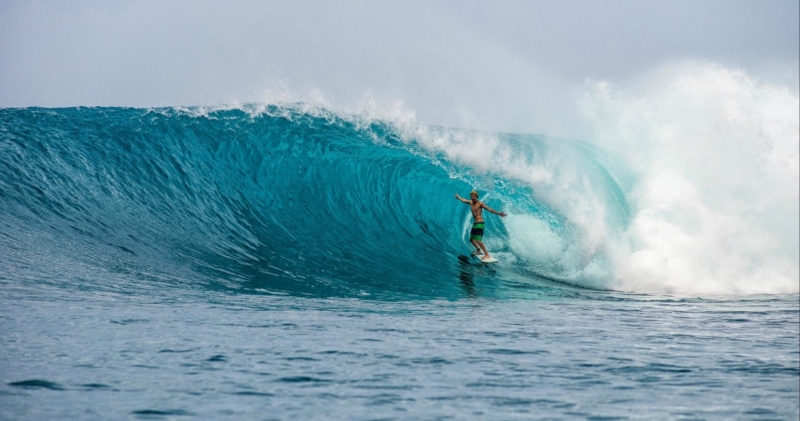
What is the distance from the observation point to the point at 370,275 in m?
10.2

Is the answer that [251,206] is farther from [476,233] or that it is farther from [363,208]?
[476,233]

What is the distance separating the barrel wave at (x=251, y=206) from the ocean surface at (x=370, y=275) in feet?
0.18

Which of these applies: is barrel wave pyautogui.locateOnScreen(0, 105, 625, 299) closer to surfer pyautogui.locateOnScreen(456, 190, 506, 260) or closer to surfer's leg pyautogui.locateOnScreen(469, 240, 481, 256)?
surfer's leg pyautogui.locateOnScreen(469, 240, 481, 256)

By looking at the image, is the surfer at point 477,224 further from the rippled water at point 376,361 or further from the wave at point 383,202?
the rippled water at point 376,361

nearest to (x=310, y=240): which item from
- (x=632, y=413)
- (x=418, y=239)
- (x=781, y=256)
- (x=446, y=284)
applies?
(x=418, y=239)

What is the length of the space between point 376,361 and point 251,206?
26.9 feet

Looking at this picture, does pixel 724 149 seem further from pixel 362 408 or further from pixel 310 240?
pixel 362 408

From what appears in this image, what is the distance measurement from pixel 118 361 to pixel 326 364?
1.40 meters

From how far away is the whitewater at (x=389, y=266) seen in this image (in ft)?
15.1

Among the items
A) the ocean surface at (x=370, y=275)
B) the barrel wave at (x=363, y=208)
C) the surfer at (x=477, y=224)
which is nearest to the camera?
the ocean surface at (x=370, y=275)

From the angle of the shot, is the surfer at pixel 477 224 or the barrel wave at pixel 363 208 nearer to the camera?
the barrel wave at pixel 363 208

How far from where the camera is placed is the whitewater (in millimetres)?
4609

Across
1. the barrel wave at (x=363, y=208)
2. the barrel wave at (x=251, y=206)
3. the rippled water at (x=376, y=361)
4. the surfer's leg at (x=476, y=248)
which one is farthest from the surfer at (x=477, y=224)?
the rippled water at (x=376, y=361)

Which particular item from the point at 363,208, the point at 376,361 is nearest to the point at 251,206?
the point at 363,208
